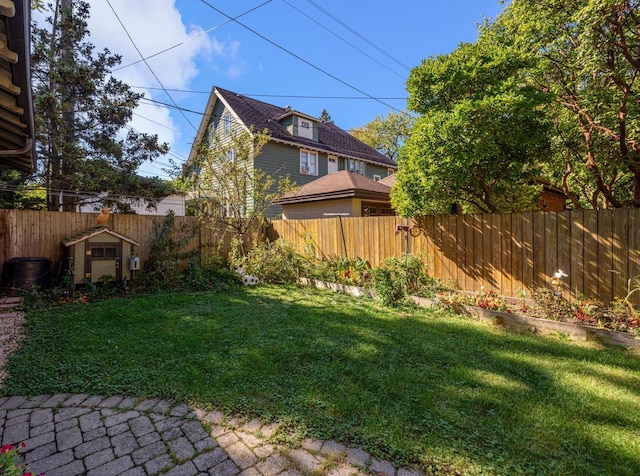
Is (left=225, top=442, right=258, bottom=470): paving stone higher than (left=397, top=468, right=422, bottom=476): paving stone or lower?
higher

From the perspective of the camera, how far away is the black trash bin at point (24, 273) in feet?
18.5

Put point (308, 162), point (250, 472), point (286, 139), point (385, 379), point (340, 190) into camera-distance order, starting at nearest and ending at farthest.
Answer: point (250, 472)
point (385, 379)
point (340, 190)
point (286, 139)
point (308, 162)

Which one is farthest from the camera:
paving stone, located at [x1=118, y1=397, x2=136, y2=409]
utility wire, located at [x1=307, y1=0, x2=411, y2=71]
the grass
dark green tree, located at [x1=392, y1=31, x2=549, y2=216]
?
utility wire, located at [x1=307, y1=0, x2=411, y2=71]

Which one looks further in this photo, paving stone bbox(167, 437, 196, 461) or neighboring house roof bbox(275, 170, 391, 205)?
neighboring house roof bbox(275, 170, 391, 205)

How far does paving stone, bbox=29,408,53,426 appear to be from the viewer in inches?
91.0

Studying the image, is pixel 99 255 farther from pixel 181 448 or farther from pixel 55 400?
pixel 181 448

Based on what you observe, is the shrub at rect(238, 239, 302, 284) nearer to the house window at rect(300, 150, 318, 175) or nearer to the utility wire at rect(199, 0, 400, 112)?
the utility wire at rect(199, 0, 400, 112)

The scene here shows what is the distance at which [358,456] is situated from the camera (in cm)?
195

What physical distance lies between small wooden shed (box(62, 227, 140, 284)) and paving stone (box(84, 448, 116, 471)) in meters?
5.16

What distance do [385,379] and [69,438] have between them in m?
2.46

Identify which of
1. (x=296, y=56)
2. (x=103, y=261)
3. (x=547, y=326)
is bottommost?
(x=547, y=326)

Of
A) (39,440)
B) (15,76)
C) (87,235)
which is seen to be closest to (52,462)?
(39,440)

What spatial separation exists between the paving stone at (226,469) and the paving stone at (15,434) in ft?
4.75

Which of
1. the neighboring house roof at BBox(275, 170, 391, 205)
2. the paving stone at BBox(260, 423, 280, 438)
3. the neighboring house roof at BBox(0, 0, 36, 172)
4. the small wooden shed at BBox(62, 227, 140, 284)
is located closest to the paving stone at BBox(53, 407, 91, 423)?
the paving stone at BBox(260, 423, 280, 438)
